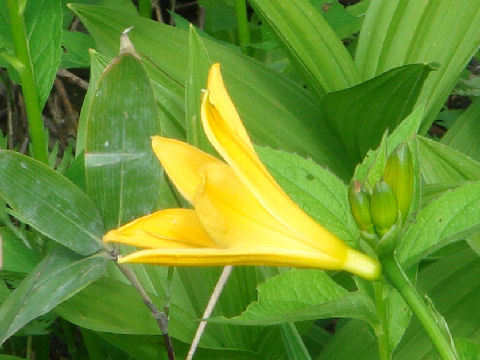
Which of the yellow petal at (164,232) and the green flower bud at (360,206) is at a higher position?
the green flower bud at (360,206)

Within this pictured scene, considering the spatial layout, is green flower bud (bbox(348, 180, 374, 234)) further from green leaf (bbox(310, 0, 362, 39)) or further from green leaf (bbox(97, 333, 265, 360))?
green leaf (bbox(310, 0, 362, 39))

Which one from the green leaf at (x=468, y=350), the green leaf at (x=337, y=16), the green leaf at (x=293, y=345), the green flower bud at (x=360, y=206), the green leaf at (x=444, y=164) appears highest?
the green flower bud at (x=360, y=206)

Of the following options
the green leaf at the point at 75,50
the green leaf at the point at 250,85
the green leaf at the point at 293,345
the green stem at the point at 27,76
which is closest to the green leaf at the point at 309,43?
the green leaf at the point at 250,85

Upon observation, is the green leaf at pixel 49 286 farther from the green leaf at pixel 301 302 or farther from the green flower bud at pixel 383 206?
the green flower bud at pixel 383 206

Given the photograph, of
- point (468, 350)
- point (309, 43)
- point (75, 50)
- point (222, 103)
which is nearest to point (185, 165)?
point (222, 103)

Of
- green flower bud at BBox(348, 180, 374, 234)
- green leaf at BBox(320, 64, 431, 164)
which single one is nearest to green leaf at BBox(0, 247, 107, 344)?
green flower bud at BBox(348, 180, 374, 234)
